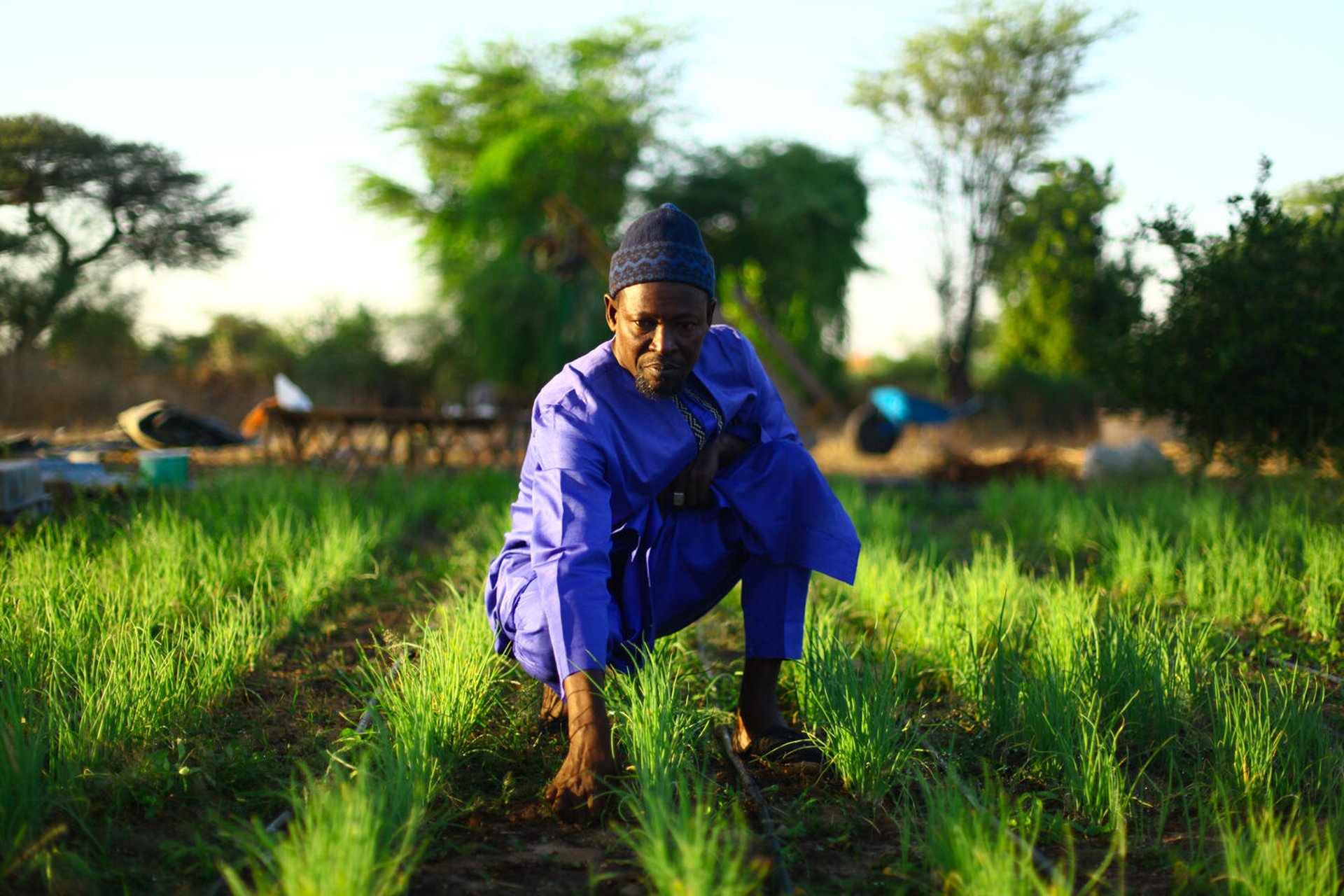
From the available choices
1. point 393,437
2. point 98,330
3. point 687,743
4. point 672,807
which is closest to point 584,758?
point 672,807

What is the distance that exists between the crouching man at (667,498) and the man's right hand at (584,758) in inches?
3.7

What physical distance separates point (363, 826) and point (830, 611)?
2.24 metres

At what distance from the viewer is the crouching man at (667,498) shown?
2.20 m

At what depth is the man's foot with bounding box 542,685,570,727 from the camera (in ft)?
8.30

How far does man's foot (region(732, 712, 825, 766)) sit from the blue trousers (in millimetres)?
170

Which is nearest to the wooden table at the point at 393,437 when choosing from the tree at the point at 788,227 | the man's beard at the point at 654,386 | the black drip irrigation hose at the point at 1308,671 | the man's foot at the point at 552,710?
the man's foot at the point at 552,710

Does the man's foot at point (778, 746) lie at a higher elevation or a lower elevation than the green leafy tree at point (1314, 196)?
lower

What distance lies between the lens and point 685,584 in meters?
2.51

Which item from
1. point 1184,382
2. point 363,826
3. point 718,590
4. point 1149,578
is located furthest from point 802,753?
point 1184,382

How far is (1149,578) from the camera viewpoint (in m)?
4.16

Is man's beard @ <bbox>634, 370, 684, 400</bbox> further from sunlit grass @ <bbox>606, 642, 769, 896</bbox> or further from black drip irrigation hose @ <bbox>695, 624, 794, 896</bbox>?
black drip irrigation hose @ <bbox>695, 624, 794, 896</bbox>

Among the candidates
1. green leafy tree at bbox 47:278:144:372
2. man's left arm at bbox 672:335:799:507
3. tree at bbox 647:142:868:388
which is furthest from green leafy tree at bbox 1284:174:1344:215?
tree at bbox 647:142:868:388

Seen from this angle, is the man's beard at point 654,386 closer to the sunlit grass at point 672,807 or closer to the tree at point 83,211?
the sunlit grass at point 672,807

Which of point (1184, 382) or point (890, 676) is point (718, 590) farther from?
point (1184, 382)
